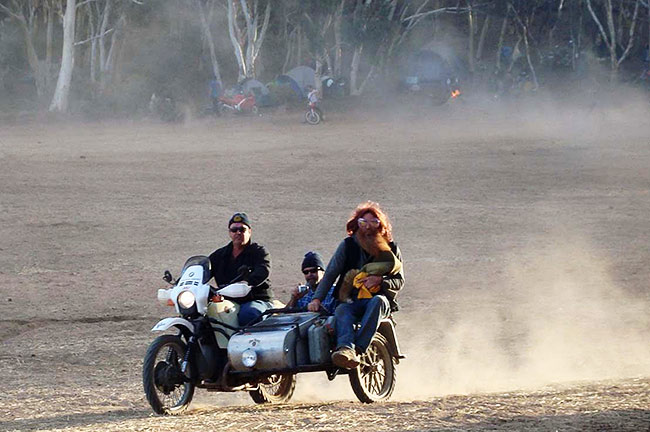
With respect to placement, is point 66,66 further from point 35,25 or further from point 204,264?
point 204,264

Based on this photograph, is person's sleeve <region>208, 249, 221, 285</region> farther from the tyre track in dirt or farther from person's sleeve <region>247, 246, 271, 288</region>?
the tyre track in dirt

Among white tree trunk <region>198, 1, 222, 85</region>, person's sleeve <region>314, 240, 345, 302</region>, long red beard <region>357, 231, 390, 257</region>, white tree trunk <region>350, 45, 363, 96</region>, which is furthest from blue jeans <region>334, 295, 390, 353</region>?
white tree trunk <region>198, 1, 222, 85</region>

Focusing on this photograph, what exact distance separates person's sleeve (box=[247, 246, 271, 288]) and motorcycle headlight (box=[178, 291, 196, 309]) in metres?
0.60

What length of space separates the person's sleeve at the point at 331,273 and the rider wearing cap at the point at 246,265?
458 millimetres

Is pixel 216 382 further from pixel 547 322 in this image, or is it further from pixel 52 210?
pixel 52 210

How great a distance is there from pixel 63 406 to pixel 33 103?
158 feet

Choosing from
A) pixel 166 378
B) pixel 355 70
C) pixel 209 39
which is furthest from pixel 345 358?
pixel 209 39

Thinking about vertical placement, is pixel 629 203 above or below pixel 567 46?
below

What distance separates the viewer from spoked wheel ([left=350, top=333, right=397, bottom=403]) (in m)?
8.35

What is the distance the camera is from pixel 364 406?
26.5 ft

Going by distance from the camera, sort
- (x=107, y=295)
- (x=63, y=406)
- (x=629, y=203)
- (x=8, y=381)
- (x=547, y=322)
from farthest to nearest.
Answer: (x=629, y=203) < (x=107, y=295) < (x=547, y=322) < (x=8, y=381) < (x=63, y=406)

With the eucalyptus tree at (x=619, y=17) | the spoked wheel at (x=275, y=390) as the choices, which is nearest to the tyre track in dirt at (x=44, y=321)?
the spoked wheel at (x=275, y=390)

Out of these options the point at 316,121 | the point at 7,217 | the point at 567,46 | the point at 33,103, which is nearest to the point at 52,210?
the point at 7,217

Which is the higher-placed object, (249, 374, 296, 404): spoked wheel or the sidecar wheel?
the sidecar wheel
